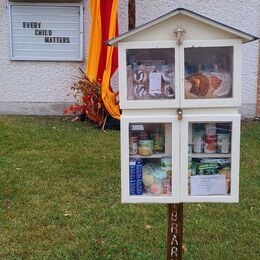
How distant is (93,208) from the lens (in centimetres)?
457

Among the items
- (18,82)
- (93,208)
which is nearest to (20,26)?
(18,82)

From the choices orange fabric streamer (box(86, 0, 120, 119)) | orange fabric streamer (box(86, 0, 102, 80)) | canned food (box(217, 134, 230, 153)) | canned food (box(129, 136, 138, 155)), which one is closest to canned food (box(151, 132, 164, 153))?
canned food (box(129, 136, 138, 155))

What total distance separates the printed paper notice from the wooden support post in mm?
189

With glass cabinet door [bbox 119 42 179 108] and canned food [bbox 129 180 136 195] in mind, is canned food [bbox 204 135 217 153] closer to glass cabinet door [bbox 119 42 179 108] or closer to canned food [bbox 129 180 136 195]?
glass cabinet door [bbox 119 42 179 108]

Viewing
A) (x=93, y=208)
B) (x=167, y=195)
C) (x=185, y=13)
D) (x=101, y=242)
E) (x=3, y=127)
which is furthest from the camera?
(x=3, y=127)

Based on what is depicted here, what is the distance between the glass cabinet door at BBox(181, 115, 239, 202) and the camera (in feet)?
9.21

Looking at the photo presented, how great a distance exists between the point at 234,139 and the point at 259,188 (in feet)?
8.60

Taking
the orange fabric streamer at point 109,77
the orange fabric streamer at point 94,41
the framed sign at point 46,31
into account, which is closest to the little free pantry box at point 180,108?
the orange fabric streamer at point 109,77

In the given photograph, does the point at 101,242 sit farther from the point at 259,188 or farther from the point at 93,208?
the point at 259,188

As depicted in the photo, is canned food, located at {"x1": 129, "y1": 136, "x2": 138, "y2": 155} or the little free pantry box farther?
canned food, located at {"x1": 129, "y1": 136, "x2": 138, "y2": 155}

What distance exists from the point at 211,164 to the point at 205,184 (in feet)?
0.39

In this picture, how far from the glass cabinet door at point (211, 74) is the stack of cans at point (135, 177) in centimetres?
45

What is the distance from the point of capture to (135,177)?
2826 mm

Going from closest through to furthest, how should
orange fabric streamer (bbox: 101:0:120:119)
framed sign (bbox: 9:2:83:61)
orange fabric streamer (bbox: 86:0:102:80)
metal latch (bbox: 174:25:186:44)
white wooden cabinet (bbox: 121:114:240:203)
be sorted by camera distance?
metal latch (bbox: 174:25:186:44) < white wooden cabinet (bbox: 121:114:240:203) < orange fabric streamer (bbox: 101:0:120:119) < orange fabric streamer (bbox: 86:0:102:80) < framed sign (bbox: 9:2:83:61)
